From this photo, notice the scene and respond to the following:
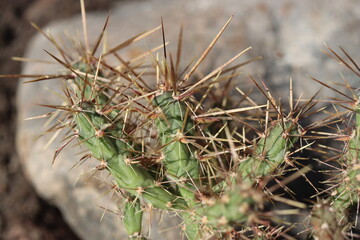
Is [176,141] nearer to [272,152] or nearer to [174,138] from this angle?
[174,138]

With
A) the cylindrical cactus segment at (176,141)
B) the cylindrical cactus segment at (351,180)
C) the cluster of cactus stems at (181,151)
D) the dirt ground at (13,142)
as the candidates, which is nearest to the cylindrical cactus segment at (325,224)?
the cluster of cactus stems at (181,151)

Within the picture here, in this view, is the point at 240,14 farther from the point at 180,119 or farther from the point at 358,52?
the point at 180,119

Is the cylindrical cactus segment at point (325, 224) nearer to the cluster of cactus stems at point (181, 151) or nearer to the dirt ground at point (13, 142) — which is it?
the cluster of cactus stems at point (181, 151)

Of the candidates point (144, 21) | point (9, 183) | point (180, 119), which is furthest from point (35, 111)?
point (180, 119)

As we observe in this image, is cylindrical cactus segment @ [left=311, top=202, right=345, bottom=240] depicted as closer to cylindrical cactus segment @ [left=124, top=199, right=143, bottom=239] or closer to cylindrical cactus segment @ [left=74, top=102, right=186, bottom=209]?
cylindrical cactus segment @ [left=74, top=102, right=186, bottom=209]

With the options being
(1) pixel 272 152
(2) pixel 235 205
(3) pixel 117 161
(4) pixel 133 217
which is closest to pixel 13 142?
(4) pixel 133 217
